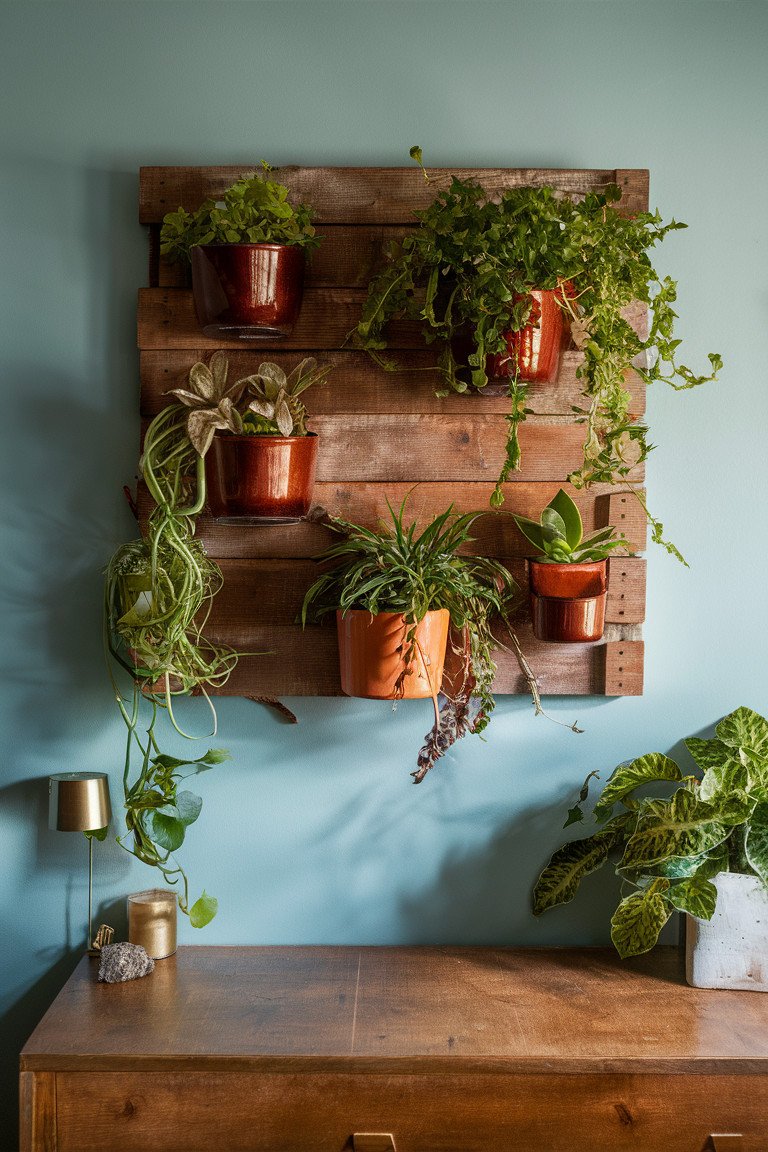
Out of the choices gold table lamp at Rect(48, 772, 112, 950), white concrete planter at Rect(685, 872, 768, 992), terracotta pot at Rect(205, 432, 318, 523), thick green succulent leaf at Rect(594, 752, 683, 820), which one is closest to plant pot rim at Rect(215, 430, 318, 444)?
terracotta pot at Rect(205, 432, 318, 523)

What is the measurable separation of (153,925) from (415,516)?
0.95m

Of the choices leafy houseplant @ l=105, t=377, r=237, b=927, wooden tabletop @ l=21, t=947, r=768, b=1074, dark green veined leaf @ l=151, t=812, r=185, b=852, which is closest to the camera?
wooden tabletop @ l=21, t=947, r=768, b=1074

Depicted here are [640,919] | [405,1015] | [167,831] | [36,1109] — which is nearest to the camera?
[36,1109]

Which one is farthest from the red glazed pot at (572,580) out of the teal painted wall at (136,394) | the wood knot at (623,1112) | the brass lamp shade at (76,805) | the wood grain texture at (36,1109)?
the wood grain texture at (36,1109)

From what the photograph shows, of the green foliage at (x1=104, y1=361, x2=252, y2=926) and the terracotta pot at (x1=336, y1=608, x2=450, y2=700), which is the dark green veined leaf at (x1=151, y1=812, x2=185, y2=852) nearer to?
the green foliage at (x1=104, y1=361, x2=252, y2=926)

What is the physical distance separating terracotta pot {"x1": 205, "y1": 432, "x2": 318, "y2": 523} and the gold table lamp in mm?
602

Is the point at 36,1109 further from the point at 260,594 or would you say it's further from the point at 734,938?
the point at 734,938

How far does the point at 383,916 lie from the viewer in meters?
2.02

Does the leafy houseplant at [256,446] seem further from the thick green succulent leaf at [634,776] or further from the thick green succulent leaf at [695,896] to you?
the thick green succulent leaf at [695,896]

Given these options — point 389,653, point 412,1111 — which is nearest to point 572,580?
point 389,653

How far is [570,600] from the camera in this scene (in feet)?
5.88

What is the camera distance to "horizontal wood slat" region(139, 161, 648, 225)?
192 cm

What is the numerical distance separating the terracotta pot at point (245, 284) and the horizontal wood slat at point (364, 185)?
0.19 metres

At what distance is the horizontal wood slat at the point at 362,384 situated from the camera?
6.37ft
